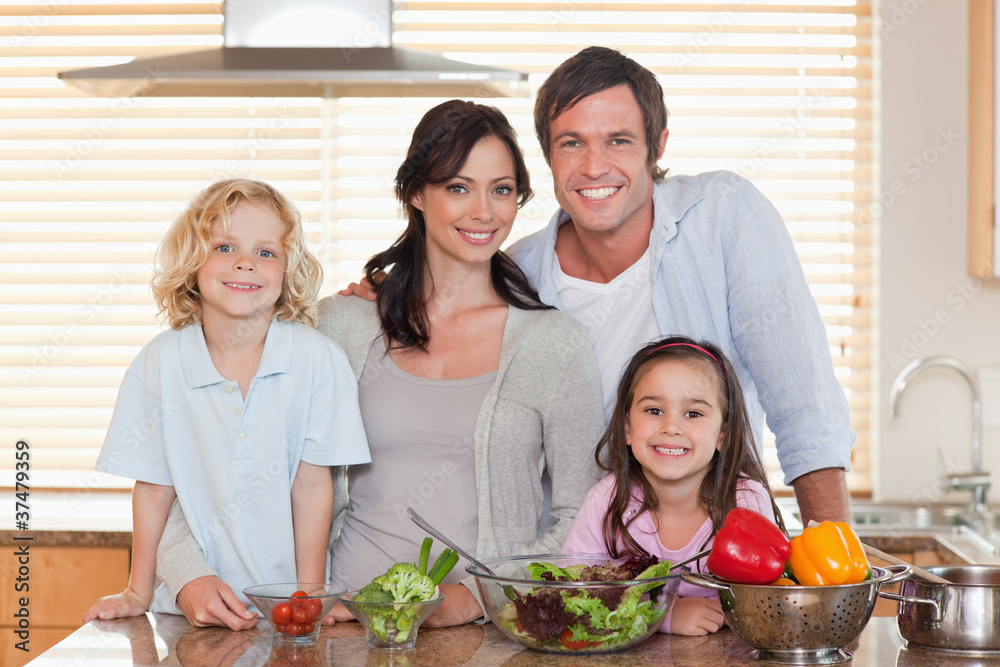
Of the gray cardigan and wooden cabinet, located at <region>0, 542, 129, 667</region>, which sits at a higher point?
the gray cardigan

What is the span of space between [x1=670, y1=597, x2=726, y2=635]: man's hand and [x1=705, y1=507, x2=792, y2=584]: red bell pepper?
5.8 inches

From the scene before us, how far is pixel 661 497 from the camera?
1509 mm

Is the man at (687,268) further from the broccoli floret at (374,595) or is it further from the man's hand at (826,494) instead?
the broccoli floret at (374,595)

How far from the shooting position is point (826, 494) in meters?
1.67

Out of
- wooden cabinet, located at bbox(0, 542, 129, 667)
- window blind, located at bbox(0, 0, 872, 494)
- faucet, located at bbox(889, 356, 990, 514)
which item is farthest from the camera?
window blind, located at bbox(0, 0, 872, 494)

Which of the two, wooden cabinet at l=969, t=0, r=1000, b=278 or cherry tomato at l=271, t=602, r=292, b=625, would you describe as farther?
wooden cabinet at l=969, t=0, r=1000, b=278

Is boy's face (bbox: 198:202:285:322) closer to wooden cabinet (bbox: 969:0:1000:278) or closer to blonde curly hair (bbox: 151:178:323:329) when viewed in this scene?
blonde curly hair (bbox: 151:178:323:329)

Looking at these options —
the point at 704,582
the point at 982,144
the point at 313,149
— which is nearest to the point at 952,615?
the point at 704,582

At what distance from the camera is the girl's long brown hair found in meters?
1.46

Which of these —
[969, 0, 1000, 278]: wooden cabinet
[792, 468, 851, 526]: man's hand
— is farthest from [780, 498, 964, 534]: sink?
[792, 468, 851, 526]: man's hand

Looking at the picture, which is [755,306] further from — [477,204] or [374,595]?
[374,595]

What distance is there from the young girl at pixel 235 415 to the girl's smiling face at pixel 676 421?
457mm

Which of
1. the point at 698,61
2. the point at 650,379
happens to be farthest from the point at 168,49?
the point at 650,379

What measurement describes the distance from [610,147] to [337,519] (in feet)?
2.73
